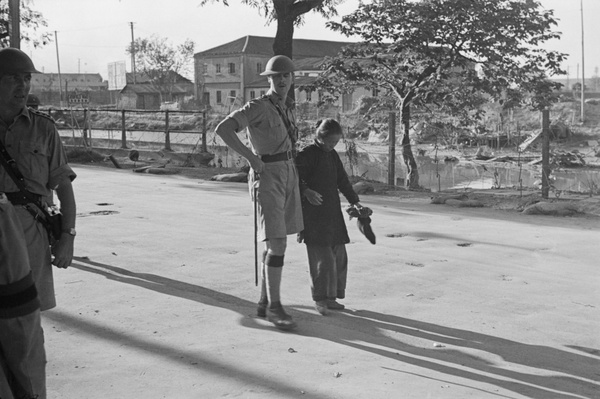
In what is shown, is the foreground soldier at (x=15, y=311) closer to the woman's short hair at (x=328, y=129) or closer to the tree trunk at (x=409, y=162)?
the woman's short hair at (x=328, y=129)

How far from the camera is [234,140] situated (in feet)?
20.3

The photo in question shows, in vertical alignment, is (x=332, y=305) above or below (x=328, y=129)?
below

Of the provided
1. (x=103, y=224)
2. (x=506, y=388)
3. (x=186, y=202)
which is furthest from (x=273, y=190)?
(x=186, y=202)

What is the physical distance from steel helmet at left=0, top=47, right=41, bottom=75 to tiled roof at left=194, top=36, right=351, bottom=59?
273 feet

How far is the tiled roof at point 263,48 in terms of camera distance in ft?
291

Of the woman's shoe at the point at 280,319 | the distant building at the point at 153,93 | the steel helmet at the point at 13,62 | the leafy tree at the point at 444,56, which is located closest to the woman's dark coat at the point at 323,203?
the woman's shoe at the point at 280,319

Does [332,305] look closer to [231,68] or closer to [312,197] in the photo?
[312,197]

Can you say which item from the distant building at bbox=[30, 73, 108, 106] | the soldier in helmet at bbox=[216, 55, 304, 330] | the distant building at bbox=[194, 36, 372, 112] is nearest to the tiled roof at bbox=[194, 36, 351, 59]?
the distant building at bbox=[194, 36, 372, 112]

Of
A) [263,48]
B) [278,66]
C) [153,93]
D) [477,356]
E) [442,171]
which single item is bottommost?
[477,356]

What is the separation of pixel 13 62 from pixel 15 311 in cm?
158

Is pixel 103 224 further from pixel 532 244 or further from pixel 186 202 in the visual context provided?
pixel 532 244

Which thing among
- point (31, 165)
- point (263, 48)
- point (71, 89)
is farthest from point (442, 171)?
point (71, 89)

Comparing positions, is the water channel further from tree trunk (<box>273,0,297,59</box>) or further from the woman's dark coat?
the woman's dark coat

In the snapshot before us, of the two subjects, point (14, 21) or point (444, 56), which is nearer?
point (14, 21)
